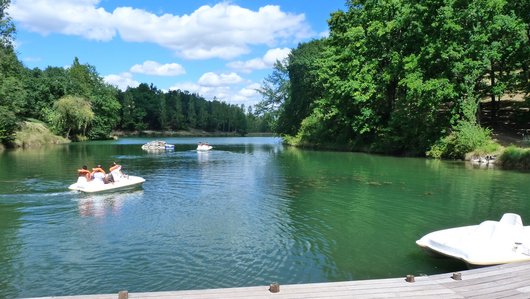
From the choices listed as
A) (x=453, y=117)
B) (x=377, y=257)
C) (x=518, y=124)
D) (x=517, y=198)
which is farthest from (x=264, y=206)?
(x=518, y=124)

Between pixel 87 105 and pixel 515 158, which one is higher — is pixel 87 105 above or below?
above

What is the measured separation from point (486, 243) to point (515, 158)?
25.9 m

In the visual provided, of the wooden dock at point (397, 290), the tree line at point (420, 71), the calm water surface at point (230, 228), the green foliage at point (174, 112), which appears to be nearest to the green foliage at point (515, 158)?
the tree line at point (420, 71)

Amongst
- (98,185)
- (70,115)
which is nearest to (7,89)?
(70,115)

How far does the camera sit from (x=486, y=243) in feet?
32.2

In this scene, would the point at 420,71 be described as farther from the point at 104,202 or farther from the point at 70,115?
the point at 70,115

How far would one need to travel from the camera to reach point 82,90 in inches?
3723

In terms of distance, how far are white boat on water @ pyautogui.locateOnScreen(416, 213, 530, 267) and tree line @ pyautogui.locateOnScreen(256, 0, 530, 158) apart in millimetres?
29158

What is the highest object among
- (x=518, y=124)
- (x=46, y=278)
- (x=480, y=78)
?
(x=480, y=78)

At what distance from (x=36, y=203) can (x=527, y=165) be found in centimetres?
3106

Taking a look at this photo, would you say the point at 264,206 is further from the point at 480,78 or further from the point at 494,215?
the point at 480,78

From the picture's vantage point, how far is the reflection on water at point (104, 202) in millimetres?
17386

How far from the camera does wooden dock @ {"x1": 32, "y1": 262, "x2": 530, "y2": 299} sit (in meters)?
7.00

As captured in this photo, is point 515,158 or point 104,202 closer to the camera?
point 104,202
